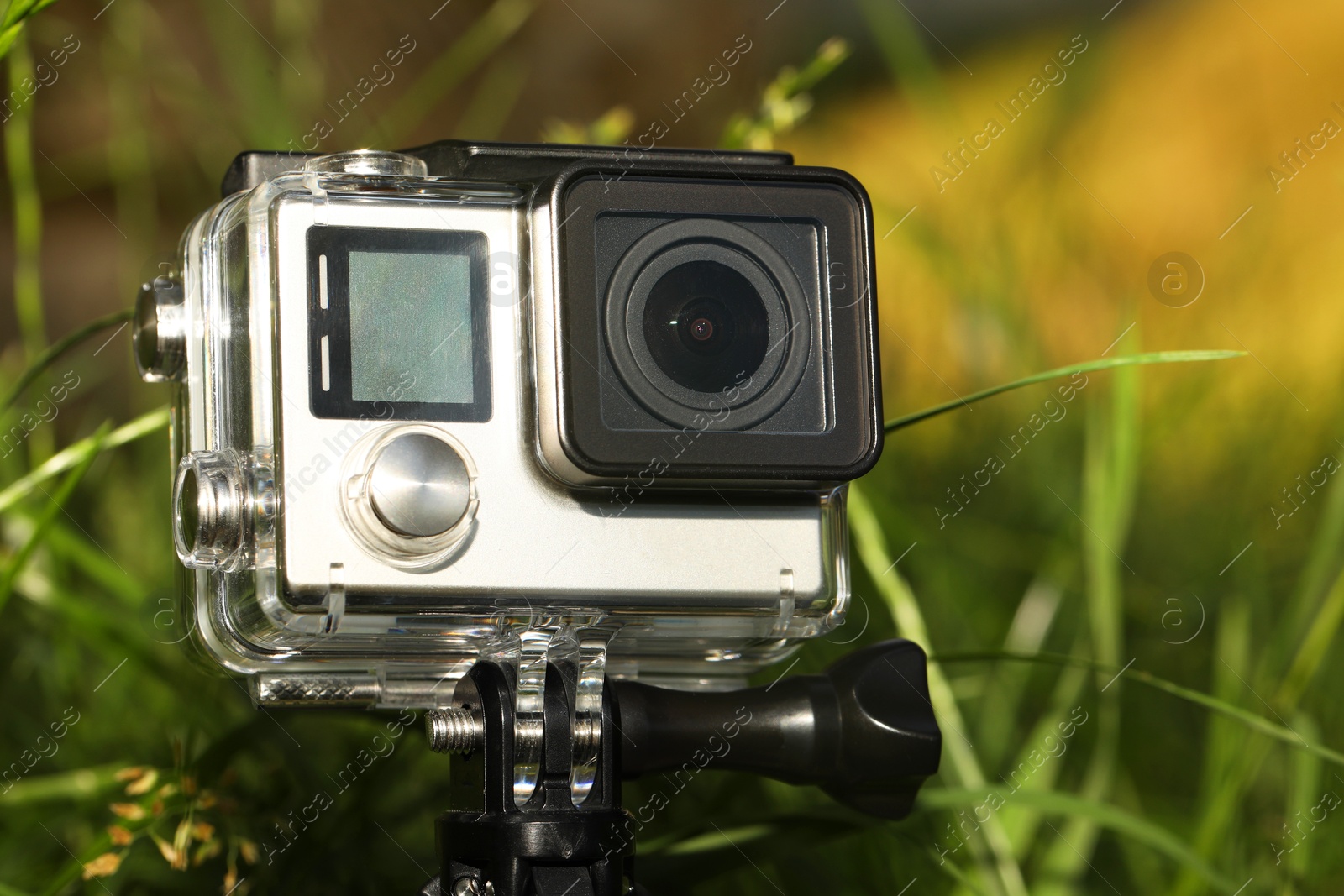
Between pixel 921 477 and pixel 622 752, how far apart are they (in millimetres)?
1249

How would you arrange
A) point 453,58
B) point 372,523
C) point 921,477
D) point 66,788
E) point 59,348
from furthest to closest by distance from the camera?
1. point 453,58
2. point 921,477
3. point 66,788
4. point 59,348
5. point 372,523

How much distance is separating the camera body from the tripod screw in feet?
0.13

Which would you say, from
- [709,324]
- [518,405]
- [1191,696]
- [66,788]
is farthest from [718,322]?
[66,788]

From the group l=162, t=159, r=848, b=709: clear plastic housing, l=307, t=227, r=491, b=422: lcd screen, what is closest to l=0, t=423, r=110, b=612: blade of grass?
l=162, t=159, r=848, b=709: clear plastic housing

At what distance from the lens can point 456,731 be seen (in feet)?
1.89

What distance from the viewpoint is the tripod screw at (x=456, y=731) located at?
1.89ft

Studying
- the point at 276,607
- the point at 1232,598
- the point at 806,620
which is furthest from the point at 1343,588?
the point at 276,607

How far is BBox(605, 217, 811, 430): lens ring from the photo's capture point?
1.85ft

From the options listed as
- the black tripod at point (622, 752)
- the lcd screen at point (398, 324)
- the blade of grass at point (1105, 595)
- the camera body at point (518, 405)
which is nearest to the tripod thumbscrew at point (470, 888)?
the black tripod at point (622, 752)

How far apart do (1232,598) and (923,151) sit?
7.62 feet

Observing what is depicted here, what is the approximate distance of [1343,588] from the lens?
3.04ft

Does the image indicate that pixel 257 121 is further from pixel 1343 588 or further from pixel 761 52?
pixel 761 52

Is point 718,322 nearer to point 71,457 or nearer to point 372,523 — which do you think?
point 372,523

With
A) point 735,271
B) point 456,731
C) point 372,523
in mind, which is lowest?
point 456,731
